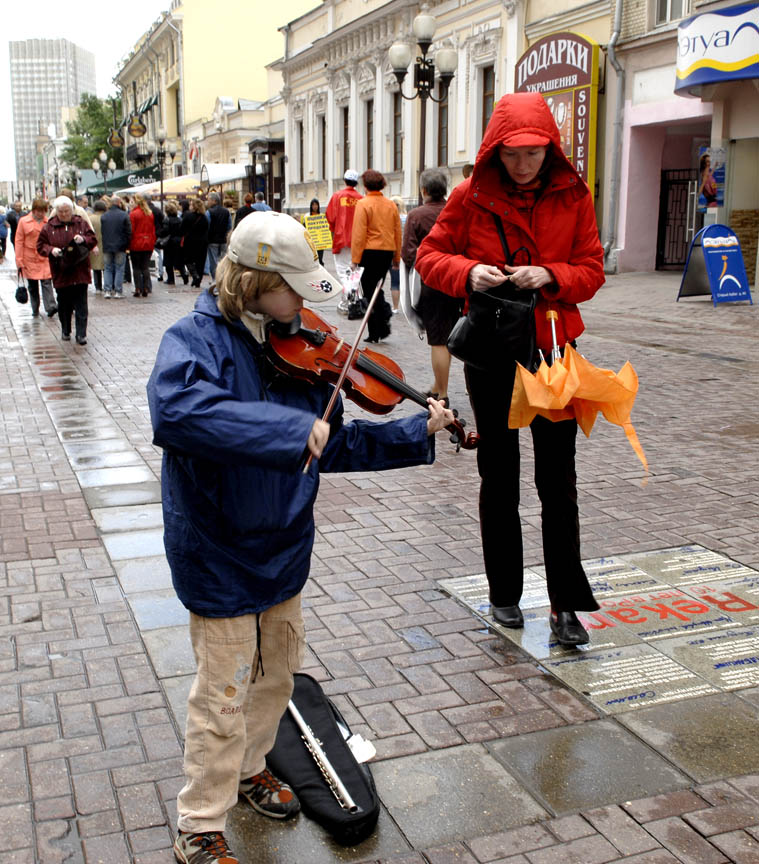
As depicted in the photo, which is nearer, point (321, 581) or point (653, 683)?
point (653, 683)

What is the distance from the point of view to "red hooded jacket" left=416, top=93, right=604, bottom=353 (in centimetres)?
361

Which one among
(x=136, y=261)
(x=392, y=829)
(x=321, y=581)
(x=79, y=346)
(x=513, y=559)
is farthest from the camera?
(x=136, y=261)

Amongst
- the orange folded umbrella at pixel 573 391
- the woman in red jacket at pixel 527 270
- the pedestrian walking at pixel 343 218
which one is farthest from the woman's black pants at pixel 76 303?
the orange folded umbrella at pixel 573 391

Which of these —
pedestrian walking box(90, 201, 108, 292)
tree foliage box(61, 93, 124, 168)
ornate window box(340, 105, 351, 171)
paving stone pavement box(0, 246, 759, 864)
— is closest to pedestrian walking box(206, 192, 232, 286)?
pedestrian walking box(90, 201, 108, 292)

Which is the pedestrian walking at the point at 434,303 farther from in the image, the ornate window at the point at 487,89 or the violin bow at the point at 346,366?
the ornate window at the point at 487,89

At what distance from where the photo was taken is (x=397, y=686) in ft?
11.7

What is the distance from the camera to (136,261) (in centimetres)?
1806

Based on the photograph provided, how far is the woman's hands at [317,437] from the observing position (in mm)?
2188

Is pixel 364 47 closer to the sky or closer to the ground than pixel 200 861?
closer to the sky

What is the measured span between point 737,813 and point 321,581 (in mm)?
2178

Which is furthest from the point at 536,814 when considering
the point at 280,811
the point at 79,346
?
the point at 79,346

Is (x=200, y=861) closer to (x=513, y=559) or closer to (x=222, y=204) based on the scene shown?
(x=513, y=559)

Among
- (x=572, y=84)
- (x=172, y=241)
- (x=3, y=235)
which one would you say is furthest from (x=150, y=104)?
(x=172, y=241)

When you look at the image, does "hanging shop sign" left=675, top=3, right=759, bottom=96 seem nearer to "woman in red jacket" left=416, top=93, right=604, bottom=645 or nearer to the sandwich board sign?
the sandwich board sign
